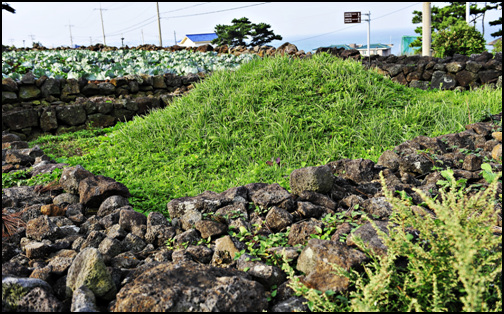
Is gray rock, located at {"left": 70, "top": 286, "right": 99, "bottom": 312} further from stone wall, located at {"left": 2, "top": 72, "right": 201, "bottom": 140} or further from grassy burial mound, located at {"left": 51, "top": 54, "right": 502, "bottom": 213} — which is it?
stone wall, located at {"left": 2, "top": 72, "right": 201, "bottom": 140}

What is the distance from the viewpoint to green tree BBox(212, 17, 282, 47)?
2666 cm

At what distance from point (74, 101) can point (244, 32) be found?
2068 cm

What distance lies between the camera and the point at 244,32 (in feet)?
88.8

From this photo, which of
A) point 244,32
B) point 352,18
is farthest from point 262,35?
point 352,18

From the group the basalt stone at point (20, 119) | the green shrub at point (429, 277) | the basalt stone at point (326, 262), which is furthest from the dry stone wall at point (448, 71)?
the green shrub at point (429, 277)

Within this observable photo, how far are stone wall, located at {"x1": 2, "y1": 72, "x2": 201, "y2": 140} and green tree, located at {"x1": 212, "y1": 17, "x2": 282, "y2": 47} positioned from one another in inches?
736

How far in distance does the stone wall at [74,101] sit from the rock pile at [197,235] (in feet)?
9.99

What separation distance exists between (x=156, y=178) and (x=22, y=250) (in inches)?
66.7

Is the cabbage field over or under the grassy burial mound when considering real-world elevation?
over

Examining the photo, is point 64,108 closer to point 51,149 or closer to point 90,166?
point 51,149

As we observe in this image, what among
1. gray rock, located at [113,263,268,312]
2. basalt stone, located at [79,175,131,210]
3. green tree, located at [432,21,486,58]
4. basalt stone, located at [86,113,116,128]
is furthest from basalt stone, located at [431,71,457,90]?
gray rock, located at [113,263,268,312]

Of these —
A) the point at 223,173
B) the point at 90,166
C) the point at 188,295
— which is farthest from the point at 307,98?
the point at 188,295

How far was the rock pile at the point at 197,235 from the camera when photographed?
64.9 inches

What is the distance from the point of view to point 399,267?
69.5 inches
